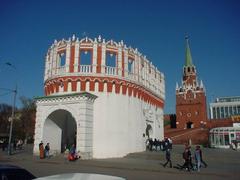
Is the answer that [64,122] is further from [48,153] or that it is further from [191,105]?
[191,105]

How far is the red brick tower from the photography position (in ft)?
223

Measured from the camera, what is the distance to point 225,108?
77562 millimetres

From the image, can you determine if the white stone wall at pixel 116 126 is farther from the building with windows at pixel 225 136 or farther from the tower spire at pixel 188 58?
the tower spire at pixel 188 58

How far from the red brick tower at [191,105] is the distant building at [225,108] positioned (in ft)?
38.6

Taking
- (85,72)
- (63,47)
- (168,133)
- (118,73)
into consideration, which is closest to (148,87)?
(118,73)

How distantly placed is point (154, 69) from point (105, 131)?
50.0 feet

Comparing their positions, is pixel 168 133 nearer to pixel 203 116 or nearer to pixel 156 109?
pixel 203 116

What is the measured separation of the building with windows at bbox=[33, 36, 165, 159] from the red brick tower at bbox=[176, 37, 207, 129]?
140 ft

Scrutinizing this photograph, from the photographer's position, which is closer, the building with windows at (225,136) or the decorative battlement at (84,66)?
the decorative battlement at (84,66)

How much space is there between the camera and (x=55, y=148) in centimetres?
2586

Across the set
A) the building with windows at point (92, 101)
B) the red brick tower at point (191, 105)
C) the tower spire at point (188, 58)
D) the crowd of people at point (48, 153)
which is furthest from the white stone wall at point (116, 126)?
the tower spire at point (188, 58)

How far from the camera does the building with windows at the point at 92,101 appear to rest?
23.7 meters

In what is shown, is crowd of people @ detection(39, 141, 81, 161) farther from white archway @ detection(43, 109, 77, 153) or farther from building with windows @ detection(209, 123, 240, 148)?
building with windows @ detection(209, 123, 240, 148)

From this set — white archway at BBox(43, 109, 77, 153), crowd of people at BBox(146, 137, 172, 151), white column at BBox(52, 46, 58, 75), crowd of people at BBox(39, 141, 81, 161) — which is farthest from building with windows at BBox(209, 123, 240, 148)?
white column at BBox(52, 46, 58, 75)
